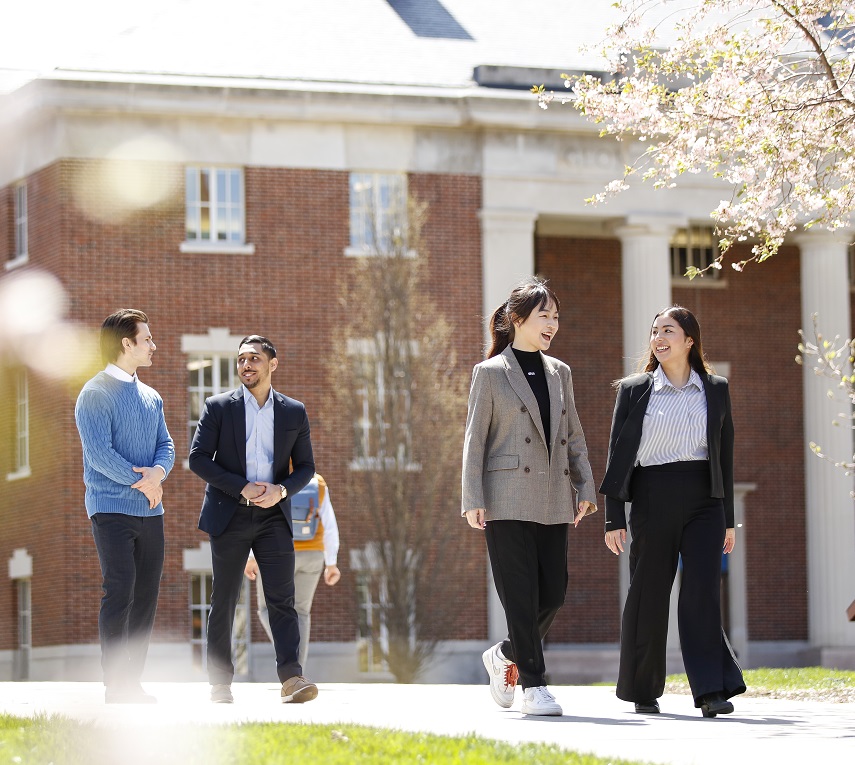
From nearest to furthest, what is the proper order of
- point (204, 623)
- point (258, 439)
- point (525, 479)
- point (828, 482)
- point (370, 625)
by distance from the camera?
point (525, 479), point (258, 439), point (370, 625), point (204, 623), point (828, 482)

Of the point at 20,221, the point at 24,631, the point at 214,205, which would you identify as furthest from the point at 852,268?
the point at 24,631

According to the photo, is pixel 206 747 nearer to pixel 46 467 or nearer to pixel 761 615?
pixel 46 467

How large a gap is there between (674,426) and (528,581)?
1.19 m

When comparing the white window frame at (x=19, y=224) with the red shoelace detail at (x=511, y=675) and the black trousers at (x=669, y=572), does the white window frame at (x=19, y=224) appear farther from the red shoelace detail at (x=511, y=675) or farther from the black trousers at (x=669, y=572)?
the black trousers at (x=669, y=572)

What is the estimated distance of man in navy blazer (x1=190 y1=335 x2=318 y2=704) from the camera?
1016 centimetres

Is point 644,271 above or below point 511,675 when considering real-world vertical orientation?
above

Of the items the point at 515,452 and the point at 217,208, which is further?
the point at 217,208

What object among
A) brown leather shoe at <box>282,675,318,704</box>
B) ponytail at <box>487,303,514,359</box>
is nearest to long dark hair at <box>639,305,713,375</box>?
ponytail at <box>487,303,514,359</box>

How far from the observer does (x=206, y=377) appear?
27.9m

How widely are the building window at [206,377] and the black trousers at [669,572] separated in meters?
18.7

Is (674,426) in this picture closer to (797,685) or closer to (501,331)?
(501,331)

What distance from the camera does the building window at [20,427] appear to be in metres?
28.7

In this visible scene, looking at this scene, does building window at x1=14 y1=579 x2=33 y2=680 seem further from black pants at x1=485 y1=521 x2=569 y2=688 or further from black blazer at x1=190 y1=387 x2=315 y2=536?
black pants at x1=485 y1=521 x2=569 y2=688

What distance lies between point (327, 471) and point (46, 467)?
4.48 m
